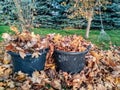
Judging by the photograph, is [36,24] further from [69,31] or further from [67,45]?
[67,45]

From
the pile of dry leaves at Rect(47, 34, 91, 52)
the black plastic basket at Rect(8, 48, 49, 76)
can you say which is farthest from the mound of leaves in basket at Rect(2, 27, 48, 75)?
the pile of dry leaves at Rect(47, 34, 91, 52)

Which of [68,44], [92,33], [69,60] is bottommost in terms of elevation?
[92,33]

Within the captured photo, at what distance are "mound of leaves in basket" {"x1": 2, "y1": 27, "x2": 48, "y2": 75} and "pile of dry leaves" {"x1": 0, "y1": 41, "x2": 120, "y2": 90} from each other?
4.1 inches

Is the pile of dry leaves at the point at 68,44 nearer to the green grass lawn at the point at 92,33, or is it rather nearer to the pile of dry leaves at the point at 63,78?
the pile of dry leaves at the point at 63,78

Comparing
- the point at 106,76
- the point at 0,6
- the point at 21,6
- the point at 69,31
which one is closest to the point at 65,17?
the point at 69,31

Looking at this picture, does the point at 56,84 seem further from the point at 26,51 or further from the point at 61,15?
the point at 61,15

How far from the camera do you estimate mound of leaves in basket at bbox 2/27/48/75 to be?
156 inches

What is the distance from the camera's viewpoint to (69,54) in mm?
4168

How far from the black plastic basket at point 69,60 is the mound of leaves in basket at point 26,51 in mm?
227

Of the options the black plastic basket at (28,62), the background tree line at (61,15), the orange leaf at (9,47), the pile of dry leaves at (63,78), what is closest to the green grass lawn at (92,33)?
the background tree line at (61,15)

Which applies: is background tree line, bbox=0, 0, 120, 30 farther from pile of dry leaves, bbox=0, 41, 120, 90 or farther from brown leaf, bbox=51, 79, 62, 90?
brown leaf, bbox=51, 79, 62, 90

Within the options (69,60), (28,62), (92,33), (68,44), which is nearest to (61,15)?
(92,33)

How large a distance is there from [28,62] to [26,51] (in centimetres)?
16

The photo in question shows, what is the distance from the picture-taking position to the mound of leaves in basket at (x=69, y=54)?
4.21 m
